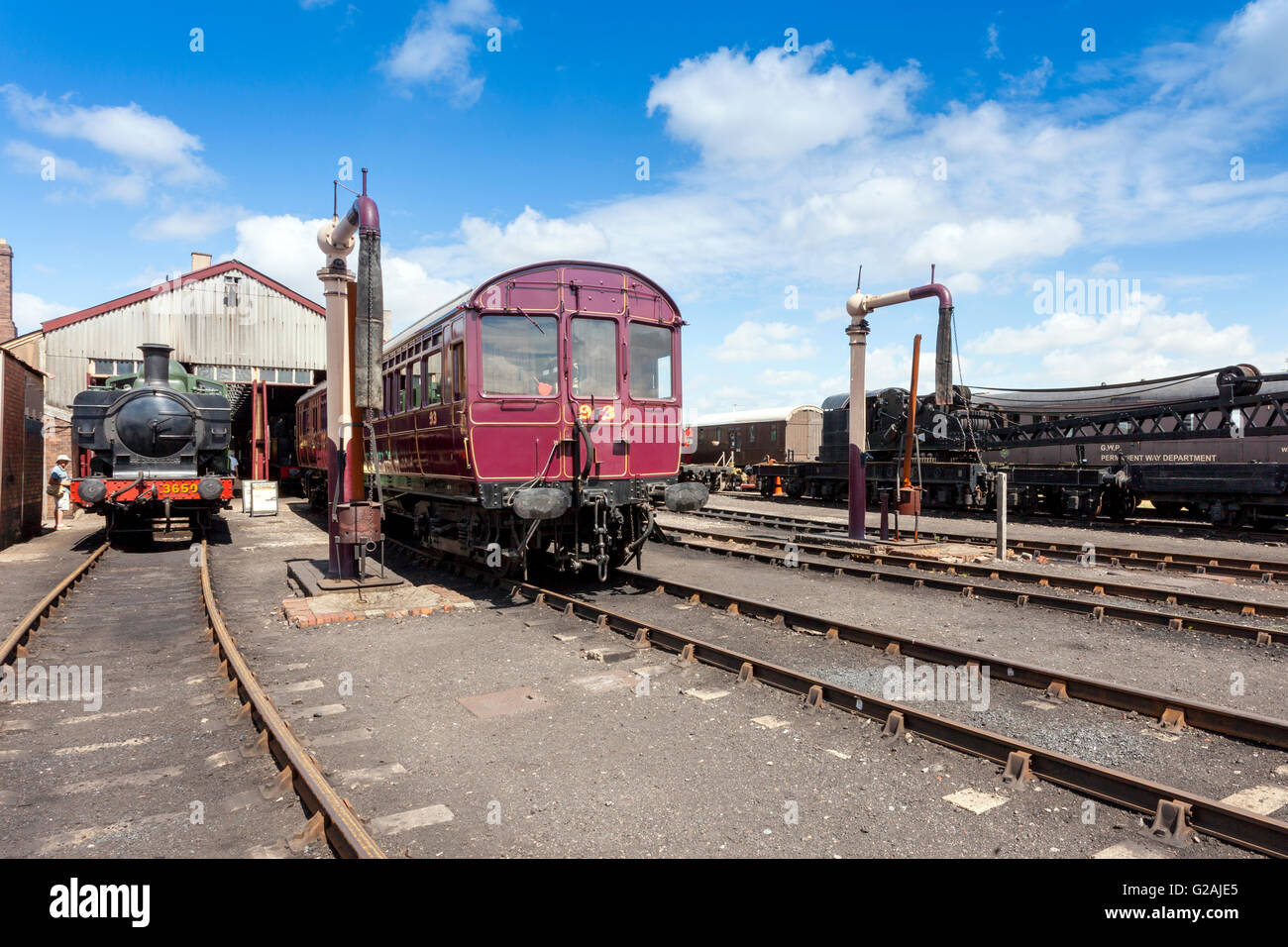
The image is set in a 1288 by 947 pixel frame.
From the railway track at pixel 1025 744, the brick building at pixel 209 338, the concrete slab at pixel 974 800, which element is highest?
the brick building at pixel 209 338

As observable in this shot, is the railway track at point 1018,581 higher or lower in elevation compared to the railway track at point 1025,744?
higher

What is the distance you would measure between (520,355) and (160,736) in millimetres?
5414

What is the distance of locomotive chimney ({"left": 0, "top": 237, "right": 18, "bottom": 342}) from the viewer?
25.3 metres

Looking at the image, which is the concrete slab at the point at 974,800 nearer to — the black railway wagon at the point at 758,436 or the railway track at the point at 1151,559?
the railway track at the point at 1151,559

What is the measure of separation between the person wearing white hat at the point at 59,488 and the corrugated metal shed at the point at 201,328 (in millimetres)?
8172

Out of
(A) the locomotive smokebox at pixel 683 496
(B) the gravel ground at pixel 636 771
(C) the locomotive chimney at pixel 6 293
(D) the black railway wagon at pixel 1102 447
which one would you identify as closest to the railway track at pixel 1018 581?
(D) the black railway wagon at pixel 1102 447

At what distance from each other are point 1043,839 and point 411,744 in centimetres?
369

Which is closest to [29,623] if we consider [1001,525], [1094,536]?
[1001,525]

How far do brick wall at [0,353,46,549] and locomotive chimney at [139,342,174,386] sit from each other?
7.77 feet

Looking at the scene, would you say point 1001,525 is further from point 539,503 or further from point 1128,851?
point 1128,851

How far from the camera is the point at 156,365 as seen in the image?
1570 centimetres

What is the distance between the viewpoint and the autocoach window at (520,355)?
8953 mm

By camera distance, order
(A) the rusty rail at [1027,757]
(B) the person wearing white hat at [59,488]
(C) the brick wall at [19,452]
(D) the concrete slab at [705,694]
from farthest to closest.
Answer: (B) the person wearing white hat at [59,488], (C) the brick wall at [19,452], (D) the concrete slab at [705,694], (A) the rusty rail at [1027,757]
